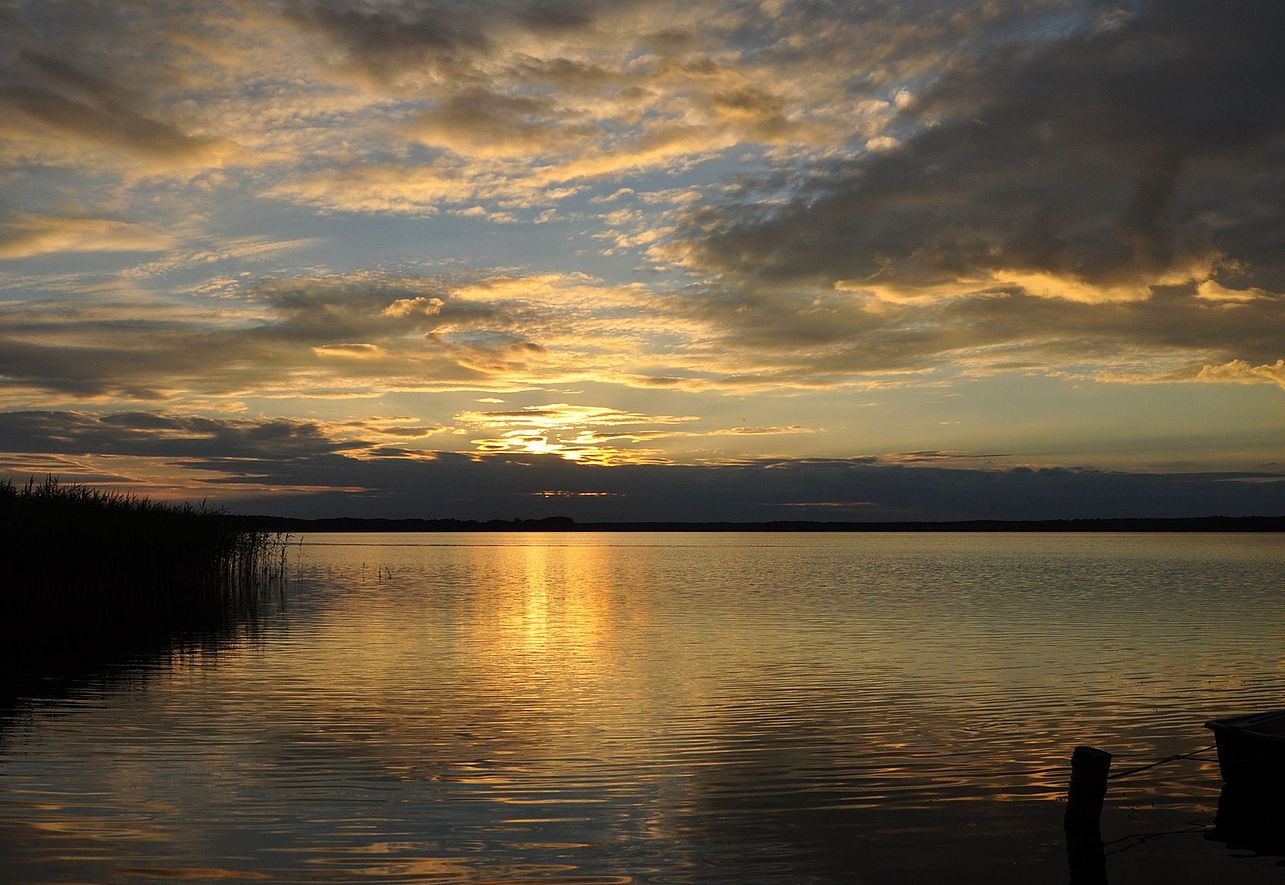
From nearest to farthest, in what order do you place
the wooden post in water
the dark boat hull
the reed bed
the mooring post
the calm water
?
the calm water
the wooden post in water
the mooring post
the dark boat hull
the reed bed

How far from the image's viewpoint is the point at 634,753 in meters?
16.7

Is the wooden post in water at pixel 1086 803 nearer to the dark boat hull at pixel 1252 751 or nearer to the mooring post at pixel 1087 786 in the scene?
the mooring post at pixel 1087 786

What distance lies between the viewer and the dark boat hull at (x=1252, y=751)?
535 inches

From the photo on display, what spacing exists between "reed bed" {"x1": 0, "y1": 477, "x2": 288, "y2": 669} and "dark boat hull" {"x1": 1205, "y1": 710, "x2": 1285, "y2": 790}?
83.1 ft

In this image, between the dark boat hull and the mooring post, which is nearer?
the mooring post

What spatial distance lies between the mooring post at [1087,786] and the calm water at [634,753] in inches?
15.5

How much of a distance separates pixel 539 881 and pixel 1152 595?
154 feet

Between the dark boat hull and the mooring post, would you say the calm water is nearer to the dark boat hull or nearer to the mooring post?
the mooring post

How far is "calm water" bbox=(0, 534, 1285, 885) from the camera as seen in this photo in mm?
11609

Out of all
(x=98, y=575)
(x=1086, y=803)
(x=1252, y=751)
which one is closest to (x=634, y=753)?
(x=1086, y=803)

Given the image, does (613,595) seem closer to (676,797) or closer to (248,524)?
(248,524)

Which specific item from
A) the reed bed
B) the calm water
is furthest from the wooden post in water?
the reed bed

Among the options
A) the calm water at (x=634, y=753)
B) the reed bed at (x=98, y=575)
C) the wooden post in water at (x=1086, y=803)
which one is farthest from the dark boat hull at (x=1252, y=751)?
the reed bed at (x=98, y=575)

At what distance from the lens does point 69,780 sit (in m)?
14.5
